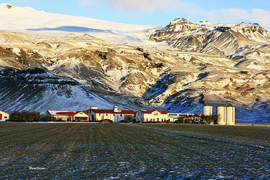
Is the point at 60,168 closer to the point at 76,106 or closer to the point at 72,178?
the point at 72,178

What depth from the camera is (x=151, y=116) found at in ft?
367

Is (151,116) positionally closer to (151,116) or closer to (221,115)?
(151,116)

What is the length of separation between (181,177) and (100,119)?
100117mm

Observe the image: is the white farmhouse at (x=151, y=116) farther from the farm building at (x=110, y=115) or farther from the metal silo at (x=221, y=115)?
the metal silo at (x=221, y=115)

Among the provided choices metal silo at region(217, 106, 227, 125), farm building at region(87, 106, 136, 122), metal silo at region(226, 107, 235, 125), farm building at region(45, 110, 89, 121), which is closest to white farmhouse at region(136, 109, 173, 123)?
farm building at region(87, 106, 136, 122)

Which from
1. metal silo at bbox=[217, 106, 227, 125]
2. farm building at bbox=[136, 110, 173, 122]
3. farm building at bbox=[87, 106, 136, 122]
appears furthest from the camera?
metal silo at bbox=[217, 106, 227, 125]

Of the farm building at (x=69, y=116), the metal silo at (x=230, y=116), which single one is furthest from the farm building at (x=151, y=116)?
the metal silo at (x=230, y=116)

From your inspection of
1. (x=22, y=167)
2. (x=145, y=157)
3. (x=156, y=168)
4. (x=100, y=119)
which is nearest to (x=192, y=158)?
(x=145, y=157)

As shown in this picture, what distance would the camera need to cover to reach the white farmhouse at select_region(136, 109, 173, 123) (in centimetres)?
11044

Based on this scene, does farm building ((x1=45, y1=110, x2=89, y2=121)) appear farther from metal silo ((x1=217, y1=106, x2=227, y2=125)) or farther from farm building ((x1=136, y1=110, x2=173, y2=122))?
metal silo ((x1=217, y1=106, x2=227, y2=125))

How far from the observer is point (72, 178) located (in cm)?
1284

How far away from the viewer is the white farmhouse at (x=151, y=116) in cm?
11044

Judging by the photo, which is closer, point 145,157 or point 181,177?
point 181,177

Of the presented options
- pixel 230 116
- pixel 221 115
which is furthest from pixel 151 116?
pixel 230 116
